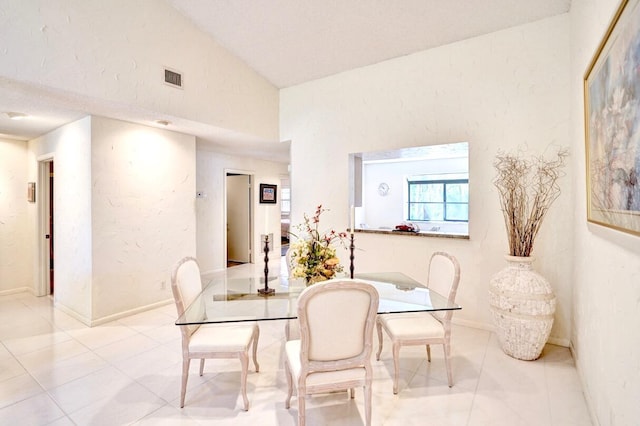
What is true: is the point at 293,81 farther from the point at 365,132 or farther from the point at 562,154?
the point at 562,154

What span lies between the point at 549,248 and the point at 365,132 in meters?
2.40

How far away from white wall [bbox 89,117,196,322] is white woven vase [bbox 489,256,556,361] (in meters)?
3.95

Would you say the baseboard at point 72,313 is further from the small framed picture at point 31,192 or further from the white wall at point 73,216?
the small framed picture at point 31,192

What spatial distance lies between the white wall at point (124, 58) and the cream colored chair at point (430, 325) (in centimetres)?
312

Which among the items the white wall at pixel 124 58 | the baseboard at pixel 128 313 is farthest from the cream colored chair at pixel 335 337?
the baseboard at pixel 128 313

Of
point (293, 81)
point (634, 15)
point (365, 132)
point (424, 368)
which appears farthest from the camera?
point (293, 81)

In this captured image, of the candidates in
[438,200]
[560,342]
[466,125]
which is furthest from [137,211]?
[438,200]

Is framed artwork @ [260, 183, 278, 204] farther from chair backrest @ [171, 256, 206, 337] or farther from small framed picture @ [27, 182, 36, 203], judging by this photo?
chair backrest @ [171, 256, 206, 337]

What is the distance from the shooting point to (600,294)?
1.77 metres

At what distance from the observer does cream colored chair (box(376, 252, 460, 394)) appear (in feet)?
7.28

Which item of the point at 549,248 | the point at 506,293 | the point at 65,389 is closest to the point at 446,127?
the point at 549,248

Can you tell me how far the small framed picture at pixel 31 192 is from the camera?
15.0 ft

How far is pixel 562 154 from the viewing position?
2861 mm

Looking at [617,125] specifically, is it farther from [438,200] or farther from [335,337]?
[438,200]
